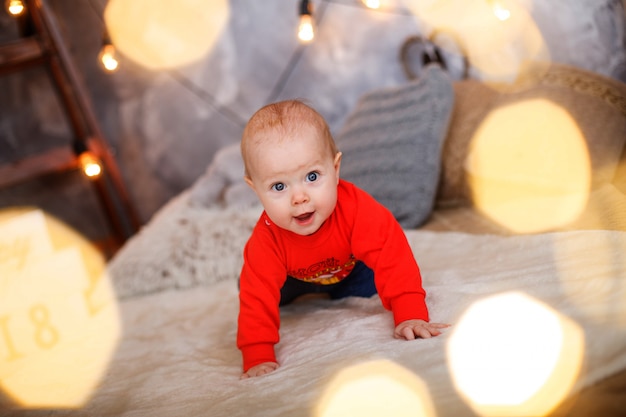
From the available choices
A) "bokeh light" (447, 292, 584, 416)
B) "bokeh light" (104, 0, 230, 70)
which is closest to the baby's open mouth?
"bokeh light" (447, 292, 584, 416)

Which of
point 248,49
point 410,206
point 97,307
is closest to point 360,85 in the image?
point 248,49

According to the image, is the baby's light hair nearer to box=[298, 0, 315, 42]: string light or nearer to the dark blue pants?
the dark blue pants

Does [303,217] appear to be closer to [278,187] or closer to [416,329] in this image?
[278,187]

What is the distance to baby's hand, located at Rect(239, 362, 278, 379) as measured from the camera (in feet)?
3.40

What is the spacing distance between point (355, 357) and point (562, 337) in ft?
1.06

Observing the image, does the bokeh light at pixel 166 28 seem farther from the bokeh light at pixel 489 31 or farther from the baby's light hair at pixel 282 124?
the baby's light hair at pixel 282 124

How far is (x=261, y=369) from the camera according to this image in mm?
1040

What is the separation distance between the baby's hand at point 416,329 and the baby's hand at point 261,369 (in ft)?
0.78

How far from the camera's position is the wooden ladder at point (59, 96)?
2301 mm

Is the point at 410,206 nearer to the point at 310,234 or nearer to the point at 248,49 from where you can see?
the point at 310,234

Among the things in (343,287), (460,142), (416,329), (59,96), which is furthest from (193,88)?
(416,329)

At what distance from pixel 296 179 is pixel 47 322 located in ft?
3.34

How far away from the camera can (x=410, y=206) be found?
5.50ft

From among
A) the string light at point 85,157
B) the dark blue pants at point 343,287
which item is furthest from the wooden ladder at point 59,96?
the dark blue pants at point 343,287
